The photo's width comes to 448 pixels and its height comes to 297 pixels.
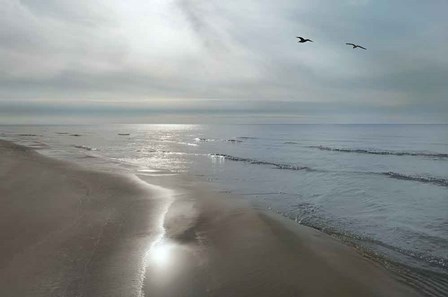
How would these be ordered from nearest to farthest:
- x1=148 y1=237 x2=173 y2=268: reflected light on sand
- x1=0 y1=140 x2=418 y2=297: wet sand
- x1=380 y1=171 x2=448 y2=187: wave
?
x1=0 y1=140 x2=418 y2=297: wet sand
x1=148 y1=237 x2=173 y2=268: reflected light on sand
x1=380 y1=171 x2=448 y2=187: wave

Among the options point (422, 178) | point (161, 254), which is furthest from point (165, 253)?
point (422, 178)

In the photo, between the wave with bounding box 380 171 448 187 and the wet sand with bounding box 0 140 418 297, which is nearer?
the wet sand with bounding box 0 140 418 297

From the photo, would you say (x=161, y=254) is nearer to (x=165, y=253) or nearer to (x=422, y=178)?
(x=165, y=253)

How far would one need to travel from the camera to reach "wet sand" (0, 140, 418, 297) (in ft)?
17.4

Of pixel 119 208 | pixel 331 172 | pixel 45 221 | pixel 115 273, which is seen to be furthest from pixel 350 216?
pixel 331 172

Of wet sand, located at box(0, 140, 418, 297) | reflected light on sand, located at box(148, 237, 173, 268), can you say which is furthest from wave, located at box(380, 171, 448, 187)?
reflected light on sand, located at box(148, 237, 173, 268)

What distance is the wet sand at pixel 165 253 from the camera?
531cm

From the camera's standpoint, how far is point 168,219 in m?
9.41

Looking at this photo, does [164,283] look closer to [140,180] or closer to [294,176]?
[140,180]

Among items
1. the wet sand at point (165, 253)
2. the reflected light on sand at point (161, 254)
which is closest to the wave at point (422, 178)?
the wet sand at point (165, 253)

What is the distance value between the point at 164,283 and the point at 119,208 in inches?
211

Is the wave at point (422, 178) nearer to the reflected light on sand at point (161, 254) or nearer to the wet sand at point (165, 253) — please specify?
the wet sand at point (165, 253)

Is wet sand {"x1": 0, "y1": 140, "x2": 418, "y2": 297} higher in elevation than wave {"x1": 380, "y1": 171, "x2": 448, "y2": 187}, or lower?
lower

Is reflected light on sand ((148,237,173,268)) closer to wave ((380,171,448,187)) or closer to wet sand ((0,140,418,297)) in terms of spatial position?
wet sand ((0,140,418,297))
